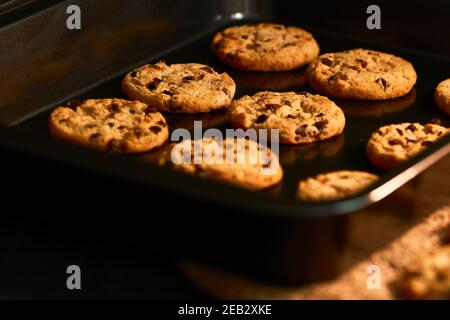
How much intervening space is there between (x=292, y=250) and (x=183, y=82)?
79 cm

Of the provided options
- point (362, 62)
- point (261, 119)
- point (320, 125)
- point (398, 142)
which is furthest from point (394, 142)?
point (362, 62)

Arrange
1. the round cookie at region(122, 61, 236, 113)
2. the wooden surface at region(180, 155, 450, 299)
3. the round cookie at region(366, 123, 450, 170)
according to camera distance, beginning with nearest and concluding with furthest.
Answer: the wooden surface at region(180, 155, 450, 299) < the round cookie at region(366, 123, 450, 170) < the round cookie at region(122, 61, 236, 113)

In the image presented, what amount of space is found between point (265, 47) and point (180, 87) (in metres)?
0.33

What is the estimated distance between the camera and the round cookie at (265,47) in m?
2.46

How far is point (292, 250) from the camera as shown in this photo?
5.24 feet

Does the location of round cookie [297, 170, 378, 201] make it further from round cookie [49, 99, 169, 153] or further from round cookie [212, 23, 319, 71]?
round cookie [212, 23, 319, 71]

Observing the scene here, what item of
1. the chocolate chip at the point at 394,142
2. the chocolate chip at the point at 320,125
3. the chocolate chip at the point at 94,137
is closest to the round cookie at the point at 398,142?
the chocolate chip at the point at 394,142

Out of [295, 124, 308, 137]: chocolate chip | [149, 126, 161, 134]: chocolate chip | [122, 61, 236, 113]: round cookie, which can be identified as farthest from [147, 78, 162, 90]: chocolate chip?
[295, 124, 308, 137]: chocolate chip

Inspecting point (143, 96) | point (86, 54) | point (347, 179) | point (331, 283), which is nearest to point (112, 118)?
point (143, 96)

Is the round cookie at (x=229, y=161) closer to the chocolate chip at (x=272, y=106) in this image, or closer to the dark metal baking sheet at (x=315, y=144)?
the dark metal baking sheet at (x=315, y=144)

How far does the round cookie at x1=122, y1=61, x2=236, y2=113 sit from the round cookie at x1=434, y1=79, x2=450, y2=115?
474mm

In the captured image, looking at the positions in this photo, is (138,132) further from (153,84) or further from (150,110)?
(153,84)

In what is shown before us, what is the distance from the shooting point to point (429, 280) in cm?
166

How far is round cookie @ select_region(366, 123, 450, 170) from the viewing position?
1992mm
